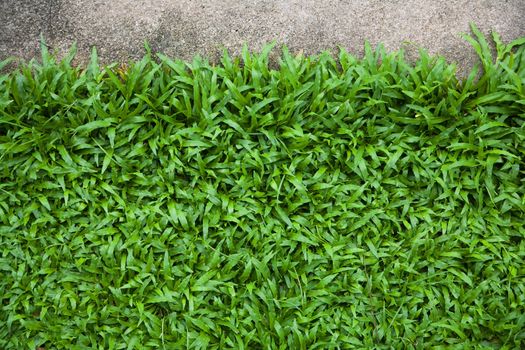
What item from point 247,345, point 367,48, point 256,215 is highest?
point 367,48

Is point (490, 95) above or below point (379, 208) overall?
above

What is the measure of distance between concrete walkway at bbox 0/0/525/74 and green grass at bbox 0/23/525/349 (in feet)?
0.67

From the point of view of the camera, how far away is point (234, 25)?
334 centimetres

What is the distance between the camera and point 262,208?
121 inches

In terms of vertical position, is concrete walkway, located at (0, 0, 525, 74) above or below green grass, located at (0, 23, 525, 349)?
above

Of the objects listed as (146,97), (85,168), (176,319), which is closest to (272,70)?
(146,97)

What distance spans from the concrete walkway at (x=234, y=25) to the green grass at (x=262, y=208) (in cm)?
20

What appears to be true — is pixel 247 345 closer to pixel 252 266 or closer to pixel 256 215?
pixel 252 266

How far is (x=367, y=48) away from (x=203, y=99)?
1035mm

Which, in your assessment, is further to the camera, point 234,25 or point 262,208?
point 234,25

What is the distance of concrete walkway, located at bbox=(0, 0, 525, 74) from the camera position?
10.9 feet

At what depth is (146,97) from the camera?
311cm

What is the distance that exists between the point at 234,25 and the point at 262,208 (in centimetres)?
115

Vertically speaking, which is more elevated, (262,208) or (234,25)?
(234,25)
